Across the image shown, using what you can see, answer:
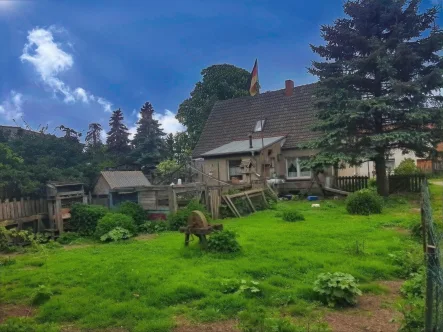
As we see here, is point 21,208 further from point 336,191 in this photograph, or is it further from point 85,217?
point 336,191

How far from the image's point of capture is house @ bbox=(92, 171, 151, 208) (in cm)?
1533

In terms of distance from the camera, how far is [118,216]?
1257cm

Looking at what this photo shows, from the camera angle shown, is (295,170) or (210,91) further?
(210,91)

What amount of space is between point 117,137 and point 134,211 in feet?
85.1

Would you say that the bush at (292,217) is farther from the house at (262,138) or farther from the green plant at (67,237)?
the green plant at (67,237)

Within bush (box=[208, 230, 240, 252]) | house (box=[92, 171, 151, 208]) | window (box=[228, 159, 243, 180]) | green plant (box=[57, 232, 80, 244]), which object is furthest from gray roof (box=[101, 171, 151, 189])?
bush (box=[208, 230, 240, 252])

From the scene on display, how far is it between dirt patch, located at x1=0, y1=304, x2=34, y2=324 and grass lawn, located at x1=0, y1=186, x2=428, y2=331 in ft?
0.52

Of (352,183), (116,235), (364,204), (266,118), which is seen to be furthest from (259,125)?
(116,235)

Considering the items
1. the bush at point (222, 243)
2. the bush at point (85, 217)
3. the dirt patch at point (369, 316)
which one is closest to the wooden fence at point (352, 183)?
the bush at point (85, 217)

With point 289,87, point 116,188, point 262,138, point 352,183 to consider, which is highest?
point 289,87

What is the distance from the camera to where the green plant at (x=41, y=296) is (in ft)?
19.6

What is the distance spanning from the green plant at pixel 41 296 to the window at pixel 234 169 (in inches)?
655

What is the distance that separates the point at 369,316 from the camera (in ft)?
16.6

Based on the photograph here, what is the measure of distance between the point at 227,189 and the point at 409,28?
11316mm
